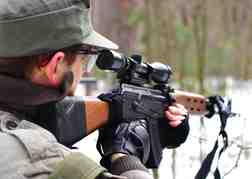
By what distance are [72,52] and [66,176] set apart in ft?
1.04

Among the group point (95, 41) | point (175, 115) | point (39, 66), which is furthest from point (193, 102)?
point (39, 66)

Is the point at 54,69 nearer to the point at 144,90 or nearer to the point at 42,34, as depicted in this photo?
Answer: the point at 42,34

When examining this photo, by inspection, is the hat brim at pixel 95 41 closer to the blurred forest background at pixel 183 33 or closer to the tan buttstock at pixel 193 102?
the tan buttstock at pixel 193 102

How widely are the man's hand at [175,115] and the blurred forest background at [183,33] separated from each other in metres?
0.37

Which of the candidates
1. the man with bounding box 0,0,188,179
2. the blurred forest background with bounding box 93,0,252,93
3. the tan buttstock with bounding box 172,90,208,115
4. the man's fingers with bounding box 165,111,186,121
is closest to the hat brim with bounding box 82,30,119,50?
the man with bounding box 0,0,188,179

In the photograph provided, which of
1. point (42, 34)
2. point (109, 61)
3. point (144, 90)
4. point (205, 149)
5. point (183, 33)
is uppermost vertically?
point (42, 34)

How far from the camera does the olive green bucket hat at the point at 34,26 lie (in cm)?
125

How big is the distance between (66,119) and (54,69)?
0.29 meters

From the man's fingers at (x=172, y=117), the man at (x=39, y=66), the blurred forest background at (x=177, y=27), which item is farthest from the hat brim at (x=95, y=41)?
the blurred forest background at (x=177, y=27)

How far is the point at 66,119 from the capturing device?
156cm

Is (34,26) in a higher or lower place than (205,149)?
higher

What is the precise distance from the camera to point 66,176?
111cm

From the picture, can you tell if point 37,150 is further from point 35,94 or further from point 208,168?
point 208,168

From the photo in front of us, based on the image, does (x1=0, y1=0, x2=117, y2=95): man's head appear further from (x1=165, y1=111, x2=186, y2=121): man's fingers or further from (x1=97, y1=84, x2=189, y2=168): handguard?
(x1=165, y1=111, x2=186, y2=121): man's fingers
